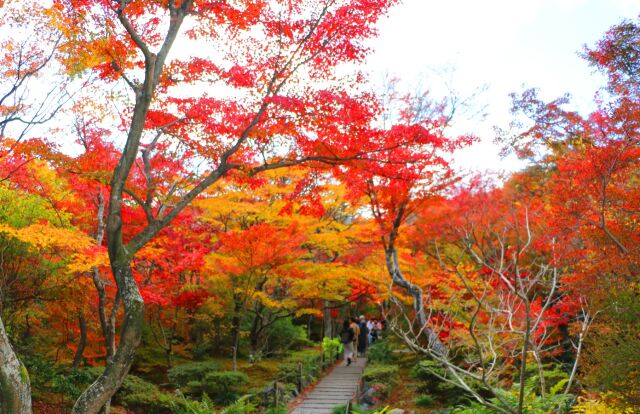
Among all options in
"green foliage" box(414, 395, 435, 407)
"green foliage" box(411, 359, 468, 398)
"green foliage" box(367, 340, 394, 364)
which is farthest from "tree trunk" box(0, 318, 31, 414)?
"green foliage" box(367, 340, 394, 364)

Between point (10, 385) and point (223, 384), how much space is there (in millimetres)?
7547

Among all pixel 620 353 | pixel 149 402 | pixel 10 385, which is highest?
pixel 620 353

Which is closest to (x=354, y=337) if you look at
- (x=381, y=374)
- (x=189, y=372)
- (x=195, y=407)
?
(x=381, y=374)

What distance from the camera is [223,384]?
13281 mm

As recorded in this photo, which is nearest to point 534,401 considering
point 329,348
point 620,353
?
point 620,353

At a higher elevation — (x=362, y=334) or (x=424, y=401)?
(x=362, y=334)

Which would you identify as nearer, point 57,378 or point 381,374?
point 57,378

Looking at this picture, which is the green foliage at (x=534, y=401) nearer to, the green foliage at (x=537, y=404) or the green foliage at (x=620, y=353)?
the green foliage at (x=537, y=404)

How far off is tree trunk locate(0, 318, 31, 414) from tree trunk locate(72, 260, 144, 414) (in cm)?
63

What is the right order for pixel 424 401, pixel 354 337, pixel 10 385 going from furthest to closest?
1. pixel 354 337
2. pixel 424 401
3. pixel 10 385

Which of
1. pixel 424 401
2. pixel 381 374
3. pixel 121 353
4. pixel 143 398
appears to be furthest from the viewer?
pixel 381 374

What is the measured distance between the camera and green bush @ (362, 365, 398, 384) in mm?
14048

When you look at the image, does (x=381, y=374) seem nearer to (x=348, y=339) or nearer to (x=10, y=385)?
(x=348, y=339)

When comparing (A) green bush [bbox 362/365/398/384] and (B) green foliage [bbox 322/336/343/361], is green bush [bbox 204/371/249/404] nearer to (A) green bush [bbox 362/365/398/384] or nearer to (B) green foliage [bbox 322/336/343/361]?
(A) green bush [bbox 362/365/398/384]
